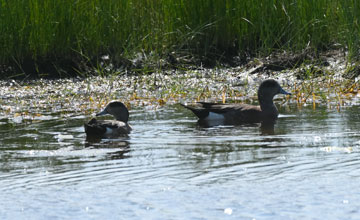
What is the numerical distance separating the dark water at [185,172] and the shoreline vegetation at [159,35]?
5.20m

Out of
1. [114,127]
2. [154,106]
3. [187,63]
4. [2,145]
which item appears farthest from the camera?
[187,63]

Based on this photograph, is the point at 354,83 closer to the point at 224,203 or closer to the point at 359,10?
the point at 359,10

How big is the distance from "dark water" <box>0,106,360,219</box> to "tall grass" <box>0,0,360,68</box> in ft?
17.1

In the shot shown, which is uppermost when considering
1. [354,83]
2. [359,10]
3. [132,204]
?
[359,10]

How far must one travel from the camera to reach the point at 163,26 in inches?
593

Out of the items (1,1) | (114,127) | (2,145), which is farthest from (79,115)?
(1,1)

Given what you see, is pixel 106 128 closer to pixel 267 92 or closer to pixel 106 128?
pixel 106 128

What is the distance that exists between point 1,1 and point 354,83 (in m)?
6.04

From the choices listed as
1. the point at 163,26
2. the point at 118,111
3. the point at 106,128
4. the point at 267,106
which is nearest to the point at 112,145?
the point at 106,128

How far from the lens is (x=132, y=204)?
5.44m

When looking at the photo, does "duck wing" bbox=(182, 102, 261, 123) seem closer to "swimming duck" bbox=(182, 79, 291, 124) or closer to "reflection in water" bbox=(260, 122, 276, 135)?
"swimming duck" bbox=(182, 79, 291, 124)

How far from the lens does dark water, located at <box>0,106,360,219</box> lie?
5.29 metres

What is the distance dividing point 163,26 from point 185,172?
891 cm

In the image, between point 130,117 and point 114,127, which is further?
point 130,117
